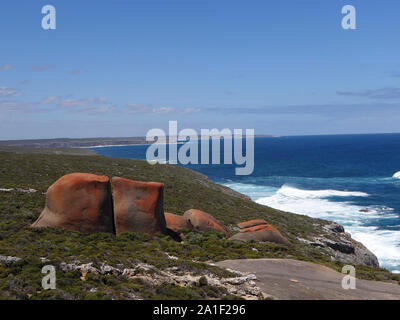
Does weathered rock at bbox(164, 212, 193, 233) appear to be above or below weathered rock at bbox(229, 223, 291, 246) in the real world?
above

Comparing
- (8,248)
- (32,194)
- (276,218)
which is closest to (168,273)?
(8,248)

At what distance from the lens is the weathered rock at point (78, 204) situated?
2169 centimetres

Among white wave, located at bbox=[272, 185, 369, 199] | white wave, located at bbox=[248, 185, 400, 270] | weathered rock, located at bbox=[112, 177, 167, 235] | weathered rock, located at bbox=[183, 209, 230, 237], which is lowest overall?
white wave, located at bbox=[248, 185, 400, 270]

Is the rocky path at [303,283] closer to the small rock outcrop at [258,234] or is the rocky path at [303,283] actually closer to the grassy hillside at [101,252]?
the grassy hillside at [101,252]

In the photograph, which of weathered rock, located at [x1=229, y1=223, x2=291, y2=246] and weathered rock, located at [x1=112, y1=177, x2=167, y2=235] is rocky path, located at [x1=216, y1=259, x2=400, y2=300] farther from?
weathered rock, located at [x1=229, y1=223, x2=291, y2=246]

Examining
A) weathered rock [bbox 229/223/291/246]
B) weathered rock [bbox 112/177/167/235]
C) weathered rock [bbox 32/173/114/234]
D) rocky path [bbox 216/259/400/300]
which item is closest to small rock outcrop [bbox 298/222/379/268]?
weathered rock [bbox 229/223/291/246]

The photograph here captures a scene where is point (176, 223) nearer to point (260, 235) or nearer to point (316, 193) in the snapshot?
point (260, 235)

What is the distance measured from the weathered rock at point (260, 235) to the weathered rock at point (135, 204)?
6.96 m

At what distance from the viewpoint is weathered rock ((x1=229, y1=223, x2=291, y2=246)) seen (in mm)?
27031

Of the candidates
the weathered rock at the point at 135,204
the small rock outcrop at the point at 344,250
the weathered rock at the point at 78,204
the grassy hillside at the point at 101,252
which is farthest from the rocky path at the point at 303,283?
the small rock outcrop at the point at 344,250

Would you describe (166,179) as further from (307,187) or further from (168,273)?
(307,187)

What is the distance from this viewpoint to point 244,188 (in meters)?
90.6

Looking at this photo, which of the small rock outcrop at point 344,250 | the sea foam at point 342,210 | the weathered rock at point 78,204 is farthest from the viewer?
the sea foam at point 342,210

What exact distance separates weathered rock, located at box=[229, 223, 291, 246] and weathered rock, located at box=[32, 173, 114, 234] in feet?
34.1
